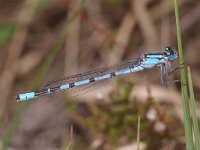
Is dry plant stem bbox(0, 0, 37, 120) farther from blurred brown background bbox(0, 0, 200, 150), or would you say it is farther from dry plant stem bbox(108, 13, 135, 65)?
dry plant stem bbox(108, 13, 135, 65)

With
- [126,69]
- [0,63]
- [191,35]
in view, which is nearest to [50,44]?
[0,63]

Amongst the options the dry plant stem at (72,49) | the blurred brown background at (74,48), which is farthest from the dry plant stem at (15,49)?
the dry plant stem at (72,49)

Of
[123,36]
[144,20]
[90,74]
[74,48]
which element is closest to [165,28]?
[144,20]

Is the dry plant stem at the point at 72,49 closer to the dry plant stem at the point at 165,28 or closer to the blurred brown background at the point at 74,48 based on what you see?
the blurred brown background at the point at 74,48

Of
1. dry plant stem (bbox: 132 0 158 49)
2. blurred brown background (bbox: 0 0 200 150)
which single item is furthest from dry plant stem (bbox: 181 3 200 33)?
dry plant stem (bbox: 132 0 158 49)

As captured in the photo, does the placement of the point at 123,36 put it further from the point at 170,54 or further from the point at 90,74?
the point at 170,54
